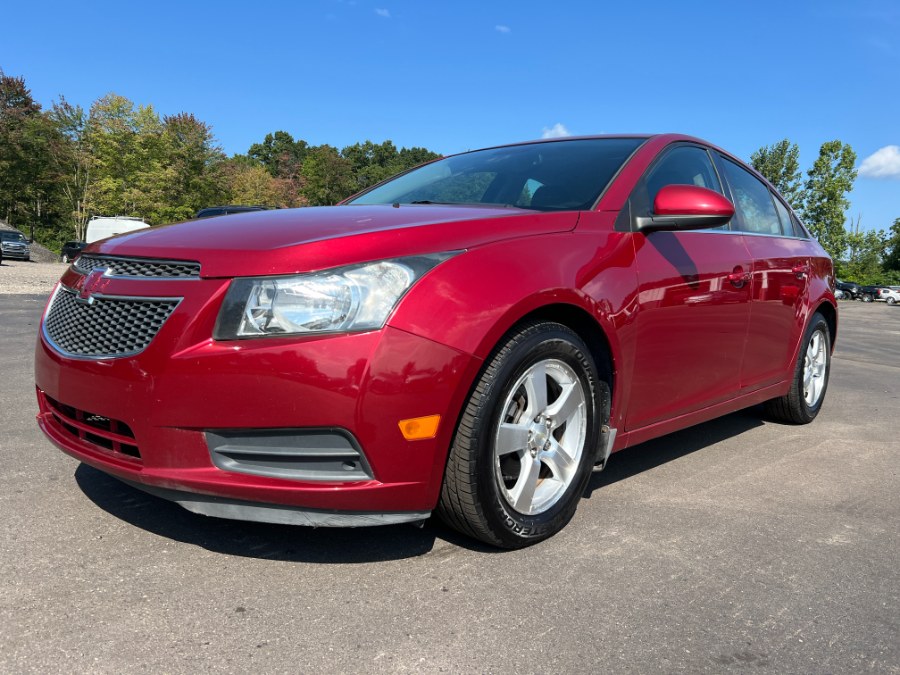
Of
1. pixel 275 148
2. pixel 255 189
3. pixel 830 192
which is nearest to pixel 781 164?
pixel 830 192

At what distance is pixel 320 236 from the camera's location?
2221 millimetres

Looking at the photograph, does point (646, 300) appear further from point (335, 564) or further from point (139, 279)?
point (139, 279)

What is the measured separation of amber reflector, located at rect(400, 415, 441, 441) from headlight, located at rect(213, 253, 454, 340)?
1.01ft

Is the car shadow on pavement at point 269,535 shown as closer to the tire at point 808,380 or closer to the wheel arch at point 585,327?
the wheel arch at point 585,327

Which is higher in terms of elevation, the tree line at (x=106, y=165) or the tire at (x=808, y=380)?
the tree line at (x=106, y=165)

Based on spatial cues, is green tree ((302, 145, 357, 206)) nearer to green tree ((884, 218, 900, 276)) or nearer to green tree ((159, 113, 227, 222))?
green tree ((159, 113, 227, 222))

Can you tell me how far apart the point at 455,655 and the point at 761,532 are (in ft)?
5.11

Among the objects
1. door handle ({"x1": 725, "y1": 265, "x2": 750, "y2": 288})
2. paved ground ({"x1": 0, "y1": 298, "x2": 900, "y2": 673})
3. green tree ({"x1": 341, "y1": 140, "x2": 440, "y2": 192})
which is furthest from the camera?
green tree ({"x1": 341, "y1": 140, "x2": 440, "y2": 192})

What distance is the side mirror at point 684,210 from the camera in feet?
9.53

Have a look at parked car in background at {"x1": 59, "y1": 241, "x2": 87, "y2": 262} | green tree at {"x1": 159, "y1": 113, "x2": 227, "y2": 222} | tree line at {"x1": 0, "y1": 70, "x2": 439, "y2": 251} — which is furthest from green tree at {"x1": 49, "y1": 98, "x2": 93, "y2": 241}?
parked car in background at {"x1": 59, "y1": 241, "x2": 87, "y2": 262}

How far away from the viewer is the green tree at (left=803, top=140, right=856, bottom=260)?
186 ft

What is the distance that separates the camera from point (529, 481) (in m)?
2.54

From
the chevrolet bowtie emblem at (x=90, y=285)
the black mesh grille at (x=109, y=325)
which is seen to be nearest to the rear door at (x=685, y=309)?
the black mesh grille at (x=109, y=325)

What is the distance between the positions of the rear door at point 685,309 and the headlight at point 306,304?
49.1 inches
